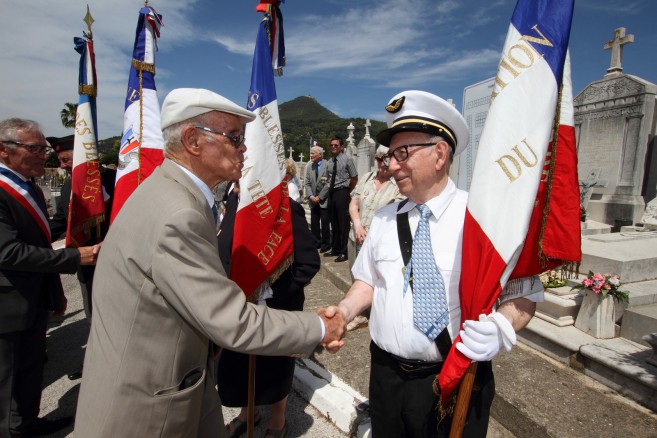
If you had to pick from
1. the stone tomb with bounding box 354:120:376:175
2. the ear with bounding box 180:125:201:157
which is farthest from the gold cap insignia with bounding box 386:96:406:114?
the stone tomb with bounding box 354:120:376:175

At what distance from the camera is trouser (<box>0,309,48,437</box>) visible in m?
2.78

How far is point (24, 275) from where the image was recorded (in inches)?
115

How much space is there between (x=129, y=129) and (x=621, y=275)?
6.52 m

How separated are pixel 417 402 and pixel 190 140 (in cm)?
179

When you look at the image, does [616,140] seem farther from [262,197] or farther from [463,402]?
[463,402]

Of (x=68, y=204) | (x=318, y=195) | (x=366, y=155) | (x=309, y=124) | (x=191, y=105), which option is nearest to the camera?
(x=191, y=105)

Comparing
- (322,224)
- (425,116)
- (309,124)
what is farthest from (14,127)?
(309,124)

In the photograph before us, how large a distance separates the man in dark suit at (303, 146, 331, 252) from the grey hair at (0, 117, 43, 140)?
18.9 feet

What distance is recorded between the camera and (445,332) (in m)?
1.75

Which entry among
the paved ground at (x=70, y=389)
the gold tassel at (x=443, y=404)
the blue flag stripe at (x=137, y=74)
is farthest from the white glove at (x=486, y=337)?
the blue flag stripe at (x=137, y=74)

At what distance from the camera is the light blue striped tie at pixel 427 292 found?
1.75 m

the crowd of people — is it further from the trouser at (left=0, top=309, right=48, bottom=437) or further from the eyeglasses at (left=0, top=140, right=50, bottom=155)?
the eyeglasses at (left=0, top=140, right=50, bottom=155)

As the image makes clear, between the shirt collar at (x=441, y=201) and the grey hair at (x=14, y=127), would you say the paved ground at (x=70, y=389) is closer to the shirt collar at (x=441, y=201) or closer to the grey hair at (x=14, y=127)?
the shirt collar at (x=441, y=201)

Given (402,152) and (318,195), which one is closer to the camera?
(402,152)
